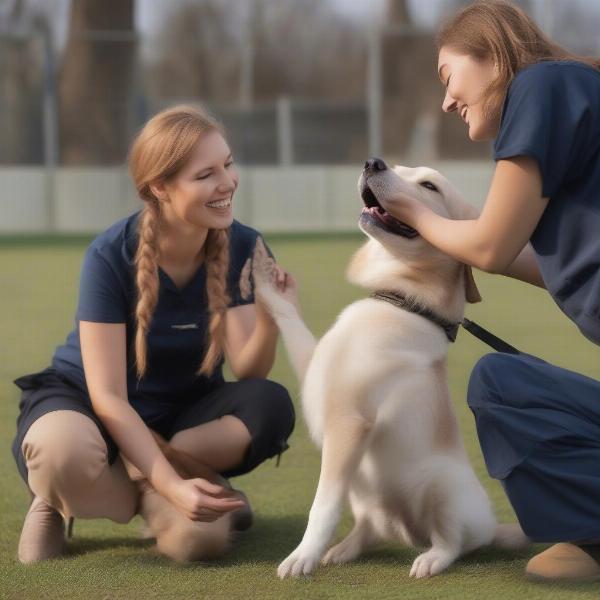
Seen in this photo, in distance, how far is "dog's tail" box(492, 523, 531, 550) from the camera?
118 inches

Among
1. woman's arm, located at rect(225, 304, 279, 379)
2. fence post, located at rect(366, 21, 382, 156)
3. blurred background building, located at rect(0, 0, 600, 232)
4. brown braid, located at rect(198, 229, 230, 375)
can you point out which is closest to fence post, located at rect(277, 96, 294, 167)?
blurred background building, located at rect(0, 0, 600, 232)

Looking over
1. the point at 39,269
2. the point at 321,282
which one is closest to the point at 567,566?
the point at 321,282

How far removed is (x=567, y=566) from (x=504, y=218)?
2.78 feet

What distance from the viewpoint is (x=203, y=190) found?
3068 mm

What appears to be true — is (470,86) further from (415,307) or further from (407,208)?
(415,307)

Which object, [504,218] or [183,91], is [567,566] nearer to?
[504,218]

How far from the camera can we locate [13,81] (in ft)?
57.2

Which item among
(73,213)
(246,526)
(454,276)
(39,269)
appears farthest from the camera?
(73,213)

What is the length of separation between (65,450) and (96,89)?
641 inches

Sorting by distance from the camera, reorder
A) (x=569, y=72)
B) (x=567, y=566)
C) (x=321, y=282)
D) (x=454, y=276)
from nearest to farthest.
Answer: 1. (x=569, y=72)
2. (x=567, y=566)
3. (x=454, y=276)
4. (x=321, y=282)

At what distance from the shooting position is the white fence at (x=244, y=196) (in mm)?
17141

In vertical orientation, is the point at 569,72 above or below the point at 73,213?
above

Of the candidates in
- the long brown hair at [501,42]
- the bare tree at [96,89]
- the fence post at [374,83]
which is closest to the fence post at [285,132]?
the fence post at [374,83]

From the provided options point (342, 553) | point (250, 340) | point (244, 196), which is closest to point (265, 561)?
point (342, 553)
